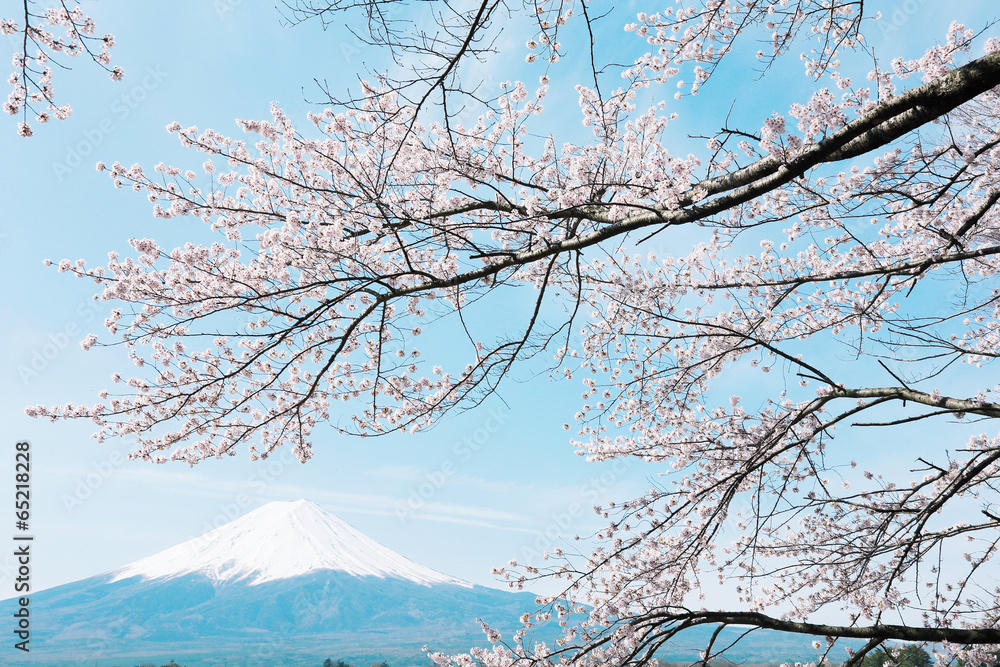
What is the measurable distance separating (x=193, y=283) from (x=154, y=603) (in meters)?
171

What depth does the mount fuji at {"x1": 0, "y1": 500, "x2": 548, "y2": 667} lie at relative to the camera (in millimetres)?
115750

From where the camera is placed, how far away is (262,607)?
132875 mm

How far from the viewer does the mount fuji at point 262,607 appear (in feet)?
380

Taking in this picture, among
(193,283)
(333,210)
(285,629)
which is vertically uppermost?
(333,210)

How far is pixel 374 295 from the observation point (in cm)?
379

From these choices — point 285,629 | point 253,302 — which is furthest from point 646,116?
point 285,629

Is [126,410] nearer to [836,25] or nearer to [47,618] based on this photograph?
[836,25]

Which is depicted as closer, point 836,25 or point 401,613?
point 836,25

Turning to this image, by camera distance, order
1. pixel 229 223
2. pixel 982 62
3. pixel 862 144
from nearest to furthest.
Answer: pixel 982 62 → pixel 862 144 → pixel 229 223

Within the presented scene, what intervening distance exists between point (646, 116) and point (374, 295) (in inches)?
121

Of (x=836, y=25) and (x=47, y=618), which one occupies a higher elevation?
(x=836, y=25)

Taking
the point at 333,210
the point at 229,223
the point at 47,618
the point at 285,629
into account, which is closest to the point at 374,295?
the point at 333,210

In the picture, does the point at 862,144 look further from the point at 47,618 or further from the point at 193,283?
the point at 47,618

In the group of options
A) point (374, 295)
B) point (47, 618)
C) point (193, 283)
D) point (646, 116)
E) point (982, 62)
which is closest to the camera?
point (982, 62)
